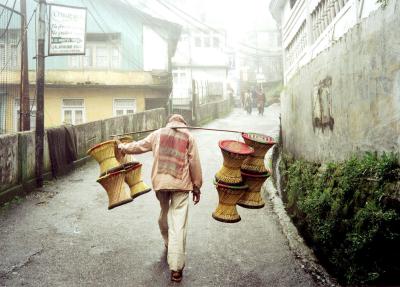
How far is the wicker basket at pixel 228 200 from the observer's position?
4.55 m

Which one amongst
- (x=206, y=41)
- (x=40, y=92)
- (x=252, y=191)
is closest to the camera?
(x=252, y=191)

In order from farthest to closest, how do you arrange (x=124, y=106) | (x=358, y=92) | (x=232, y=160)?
(x=124, y=106) < (x=358, y=92) < (x=232, y=160)

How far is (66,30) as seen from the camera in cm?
949

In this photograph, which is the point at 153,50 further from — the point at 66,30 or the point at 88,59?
the point at 66,30

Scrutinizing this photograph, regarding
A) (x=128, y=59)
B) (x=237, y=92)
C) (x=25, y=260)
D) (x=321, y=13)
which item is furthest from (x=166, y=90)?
(x=237, y=92)

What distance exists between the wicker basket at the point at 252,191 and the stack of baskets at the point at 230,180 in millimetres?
94

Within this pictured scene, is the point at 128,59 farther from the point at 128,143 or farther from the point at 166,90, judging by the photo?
the point at 128,143

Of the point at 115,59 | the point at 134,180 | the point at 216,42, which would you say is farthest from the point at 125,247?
the point at 216,42

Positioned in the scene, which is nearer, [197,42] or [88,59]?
[88,59]

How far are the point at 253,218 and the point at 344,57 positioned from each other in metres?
3.10

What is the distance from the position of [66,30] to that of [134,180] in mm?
5619

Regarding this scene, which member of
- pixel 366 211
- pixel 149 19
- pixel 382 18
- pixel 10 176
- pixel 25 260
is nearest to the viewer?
pixel 366 211

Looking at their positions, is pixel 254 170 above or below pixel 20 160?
above

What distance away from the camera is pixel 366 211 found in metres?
4.14
